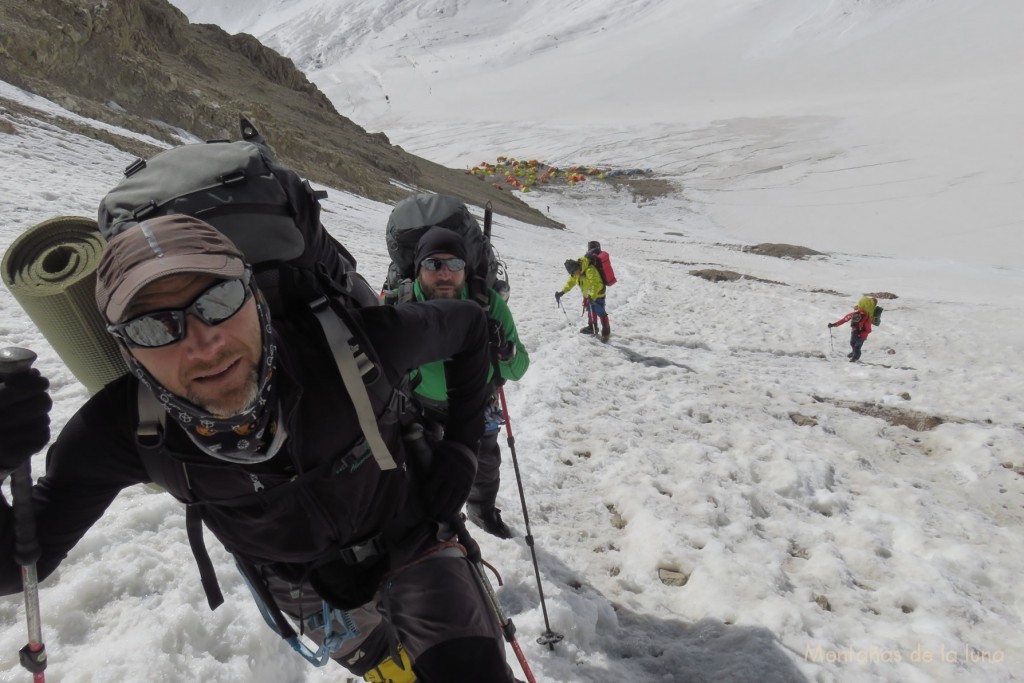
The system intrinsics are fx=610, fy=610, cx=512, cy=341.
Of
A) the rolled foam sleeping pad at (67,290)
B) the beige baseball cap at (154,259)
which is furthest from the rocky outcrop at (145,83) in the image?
the beige baseball cap at (154,259)

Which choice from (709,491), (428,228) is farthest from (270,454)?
(709,491)

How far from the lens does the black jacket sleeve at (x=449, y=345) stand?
1979 millimetres

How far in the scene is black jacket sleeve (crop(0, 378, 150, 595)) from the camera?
5.46 feet

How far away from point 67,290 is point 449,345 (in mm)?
1144

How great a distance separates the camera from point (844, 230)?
40.7 meters

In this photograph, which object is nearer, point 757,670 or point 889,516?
point 757,670

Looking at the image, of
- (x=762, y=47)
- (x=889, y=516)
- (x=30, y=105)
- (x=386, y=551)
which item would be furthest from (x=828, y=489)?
(x=762, y=47)

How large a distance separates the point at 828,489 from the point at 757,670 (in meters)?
2.36

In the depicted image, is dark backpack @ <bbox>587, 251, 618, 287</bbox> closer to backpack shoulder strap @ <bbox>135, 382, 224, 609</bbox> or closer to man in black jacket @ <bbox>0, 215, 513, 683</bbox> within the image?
man in black jacket @ <bbox>0, 215, 513, 683</bbox>

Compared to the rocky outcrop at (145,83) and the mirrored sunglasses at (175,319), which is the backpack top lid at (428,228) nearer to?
the mirrored sunglasses at (175,319)

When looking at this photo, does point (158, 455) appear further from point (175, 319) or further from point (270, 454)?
point (175, 319)

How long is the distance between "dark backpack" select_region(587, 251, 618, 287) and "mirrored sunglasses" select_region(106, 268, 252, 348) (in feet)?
29.4

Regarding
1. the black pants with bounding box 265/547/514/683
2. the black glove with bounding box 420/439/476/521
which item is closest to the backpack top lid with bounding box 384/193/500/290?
the black glove with bounding box 420/439/476/521

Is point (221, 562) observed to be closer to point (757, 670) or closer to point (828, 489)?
point (757, 670)
